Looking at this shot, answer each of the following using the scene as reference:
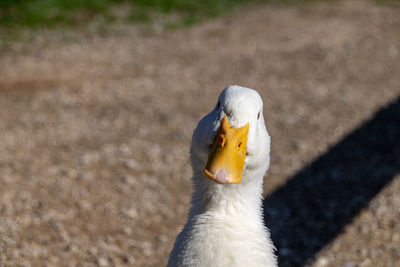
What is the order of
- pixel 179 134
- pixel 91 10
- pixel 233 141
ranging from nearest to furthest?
pixel 233 141, pixel 179 134, pixel 91 10

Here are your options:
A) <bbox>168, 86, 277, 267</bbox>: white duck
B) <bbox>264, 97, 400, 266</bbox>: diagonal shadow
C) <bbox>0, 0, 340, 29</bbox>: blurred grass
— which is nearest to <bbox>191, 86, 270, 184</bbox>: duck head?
<bbox>168, 86, 277, 267</bbox>: white duck

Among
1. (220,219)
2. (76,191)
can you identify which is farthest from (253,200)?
(76,191)

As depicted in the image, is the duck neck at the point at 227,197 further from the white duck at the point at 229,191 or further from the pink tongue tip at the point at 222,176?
the pink tongue tip at the point at 222,176

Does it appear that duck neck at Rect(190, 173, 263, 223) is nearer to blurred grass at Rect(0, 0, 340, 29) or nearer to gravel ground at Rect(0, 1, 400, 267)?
gravel ground at Rect(0, 1, 400, 267)

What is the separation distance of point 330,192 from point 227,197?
10.8ft

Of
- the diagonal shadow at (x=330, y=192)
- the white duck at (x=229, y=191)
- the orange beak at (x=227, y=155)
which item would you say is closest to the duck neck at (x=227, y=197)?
the white duck at (x=229, y=191)

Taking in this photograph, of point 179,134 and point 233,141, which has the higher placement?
point 233,141

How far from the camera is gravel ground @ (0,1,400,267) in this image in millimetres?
5238

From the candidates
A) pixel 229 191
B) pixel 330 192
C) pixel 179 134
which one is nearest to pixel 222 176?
pixel 229 191

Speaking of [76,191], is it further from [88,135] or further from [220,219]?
[220,219]

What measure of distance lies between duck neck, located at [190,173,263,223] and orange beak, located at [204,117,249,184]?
337 mm

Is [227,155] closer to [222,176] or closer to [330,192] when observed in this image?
[222,176]

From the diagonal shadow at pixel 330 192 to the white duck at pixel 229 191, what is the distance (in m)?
2.03

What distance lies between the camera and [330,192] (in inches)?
237
